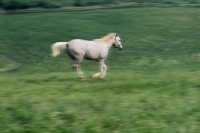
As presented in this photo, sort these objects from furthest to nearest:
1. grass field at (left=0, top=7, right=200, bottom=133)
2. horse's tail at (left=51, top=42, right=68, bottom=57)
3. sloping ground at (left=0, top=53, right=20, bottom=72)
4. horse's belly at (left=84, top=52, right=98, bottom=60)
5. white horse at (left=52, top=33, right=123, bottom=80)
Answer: sloping ground at (left=0, top=53, right=20, bottom=72)
horse's belly at (left=84, top=52, right=98, bottom=60)
white horse at (left=52, top=33, right=123, bottom=80)
horse's tail at (left=51, top=42, right=68, bottom=57)
grass field at (left=0, top=7, right=200, bottom=133)

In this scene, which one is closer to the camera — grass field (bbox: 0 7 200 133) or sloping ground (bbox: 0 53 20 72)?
grass field (bbox: 0 7 200 133)

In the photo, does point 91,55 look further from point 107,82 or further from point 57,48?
point 107,82

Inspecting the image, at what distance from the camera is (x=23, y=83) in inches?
574

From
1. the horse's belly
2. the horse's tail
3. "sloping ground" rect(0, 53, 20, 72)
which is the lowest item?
"sloping ground" rect(0, 53, 20, 72)

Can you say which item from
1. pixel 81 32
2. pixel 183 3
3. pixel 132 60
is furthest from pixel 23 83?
pixel 183 3

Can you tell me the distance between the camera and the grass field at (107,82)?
372 inches

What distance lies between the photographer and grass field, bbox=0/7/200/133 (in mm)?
9438

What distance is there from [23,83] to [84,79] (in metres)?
1.47

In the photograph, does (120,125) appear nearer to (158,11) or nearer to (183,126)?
(183,126)

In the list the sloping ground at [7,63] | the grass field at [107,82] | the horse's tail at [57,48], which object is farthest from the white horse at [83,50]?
the sloping ground at [7,63]

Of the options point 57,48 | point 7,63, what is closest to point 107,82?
point 57,48

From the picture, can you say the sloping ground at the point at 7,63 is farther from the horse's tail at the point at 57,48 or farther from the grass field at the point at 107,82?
the horse's tail at the point at 57,48

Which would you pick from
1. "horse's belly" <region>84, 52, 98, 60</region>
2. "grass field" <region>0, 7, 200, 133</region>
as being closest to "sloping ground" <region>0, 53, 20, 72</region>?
"grass field" <region>0, 7, 200, 133</region>

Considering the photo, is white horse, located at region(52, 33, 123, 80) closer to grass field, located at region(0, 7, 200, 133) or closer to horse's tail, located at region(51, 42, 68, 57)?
horse's tail, located at region(51, 42, 68, 57)
